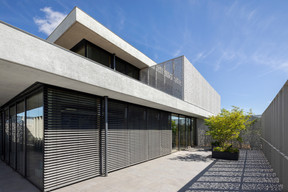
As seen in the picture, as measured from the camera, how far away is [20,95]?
6836 millimetres

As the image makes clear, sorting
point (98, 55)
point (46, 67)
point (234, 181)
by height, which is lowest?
point (234, 181)

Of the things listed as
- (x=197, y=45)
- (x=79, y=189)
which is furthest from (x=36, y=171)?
(x=197, y=45)

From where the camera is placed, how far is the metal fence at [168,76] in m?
12.4

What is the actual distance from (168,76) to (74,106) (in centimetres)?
827

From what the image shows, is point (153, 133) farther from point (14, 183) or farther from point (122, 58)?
point (14, 183)

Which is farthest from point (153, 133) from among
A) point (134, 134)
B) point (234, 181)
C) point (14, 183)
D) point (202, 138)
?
point (202, 138)

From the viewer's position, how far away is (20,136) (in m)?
7.13

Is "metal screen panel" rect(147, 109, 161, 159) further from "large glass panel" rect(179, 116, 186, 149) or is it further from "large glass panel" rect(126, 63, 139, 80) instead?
"large glass panel" rect(179, 116, 186, 149)

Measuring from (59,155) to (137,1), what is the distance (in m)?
6.82

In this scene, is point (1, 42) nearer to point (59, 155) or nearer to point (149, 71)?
point (59, 155)

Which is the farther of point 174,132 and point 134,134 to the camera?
point 174,132

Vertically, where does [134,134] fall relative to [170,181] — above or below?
above

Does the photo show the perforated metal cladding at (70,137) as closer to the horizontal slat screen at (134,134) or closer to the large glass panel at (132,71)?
the horizontal slat screen at (134,134)

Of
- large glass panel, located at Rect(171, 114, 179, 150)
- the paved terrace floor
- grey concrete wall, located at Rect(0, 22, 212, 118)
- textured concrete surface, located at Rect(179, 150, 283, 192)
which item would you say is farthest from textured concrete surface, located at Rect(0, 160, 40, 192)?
large glass panel, located at Rect(171, 114, 179, 150)
